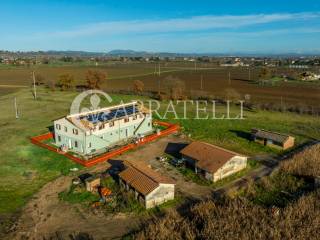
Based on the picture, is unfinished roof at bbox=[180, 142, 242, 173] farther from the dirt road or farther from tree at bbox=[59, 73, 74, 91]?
tree at bbox=[59, 73, 74, 91]

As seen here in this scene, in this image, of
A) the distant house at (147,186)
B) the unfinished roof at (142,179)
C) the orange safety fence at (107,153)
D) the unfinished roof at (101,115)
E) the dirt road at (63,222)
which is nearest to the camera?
the dirt road at (63,222)

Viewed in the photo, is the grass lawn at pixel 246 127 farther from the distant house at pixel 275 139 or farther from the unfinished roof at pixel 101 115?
the unfinished roof at pixel 101 115

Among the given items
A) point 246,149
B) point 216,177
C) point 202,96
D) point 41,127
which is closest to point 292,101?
point 202,96

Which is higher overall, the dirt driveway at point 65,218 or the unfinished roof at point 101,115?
the unfinished roof at point 101,115

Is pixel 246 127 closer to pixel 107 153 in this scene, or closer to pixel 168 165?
pixel 168 165

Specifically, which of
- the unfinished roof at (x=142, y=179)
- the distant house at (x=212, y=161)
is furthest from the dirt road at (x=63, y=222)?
the distant house at (x=212, y=161)

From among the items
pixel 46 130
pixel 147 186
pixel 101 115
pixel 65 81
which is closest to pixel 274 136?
pixel 147 186

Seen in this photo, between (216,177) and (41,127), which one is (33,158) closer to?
(41,127)

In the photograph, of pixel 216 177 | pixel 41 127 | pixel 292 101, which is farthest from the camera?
pixel 292 101
